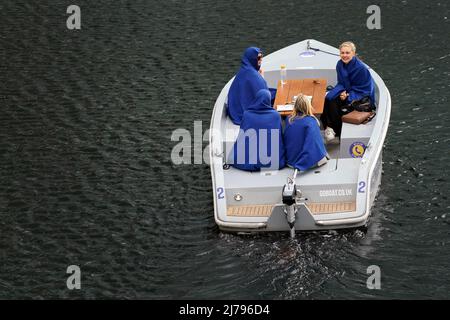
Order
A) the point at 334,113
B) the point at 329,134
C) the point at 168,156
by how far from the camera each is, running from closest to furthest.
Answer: the point at 329,134, the point at 334,113, the point at 168,156

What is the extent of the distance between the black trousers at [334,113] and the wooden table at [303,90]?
180mm

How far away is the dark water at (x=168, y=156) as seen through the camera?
16.1 meters

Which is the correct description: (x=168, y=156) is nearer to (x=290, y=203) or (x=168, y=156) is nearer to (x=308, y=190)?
(x=308, y=190)

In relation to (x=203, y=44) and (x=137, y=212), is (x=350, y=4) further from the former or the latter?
(x=137, y=212)

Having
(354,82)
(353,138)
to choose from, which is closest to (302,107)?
(353,138)

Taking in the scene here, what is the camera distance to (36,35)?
28109 millimetres

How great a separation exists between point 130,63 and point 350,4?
278 inches

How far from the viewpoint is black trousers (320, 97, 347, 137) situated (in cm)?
1908

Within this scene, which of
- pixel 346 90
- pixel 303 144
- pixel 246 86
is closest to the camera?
pixel 303 144

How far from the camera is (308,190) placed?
17.0m

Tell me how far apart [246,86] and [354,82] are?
2.16 meters

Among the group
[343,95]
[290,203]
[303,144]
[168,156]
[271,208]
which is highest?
[343,95]

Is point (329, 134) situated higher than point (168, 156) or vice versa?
point (329, 134)
